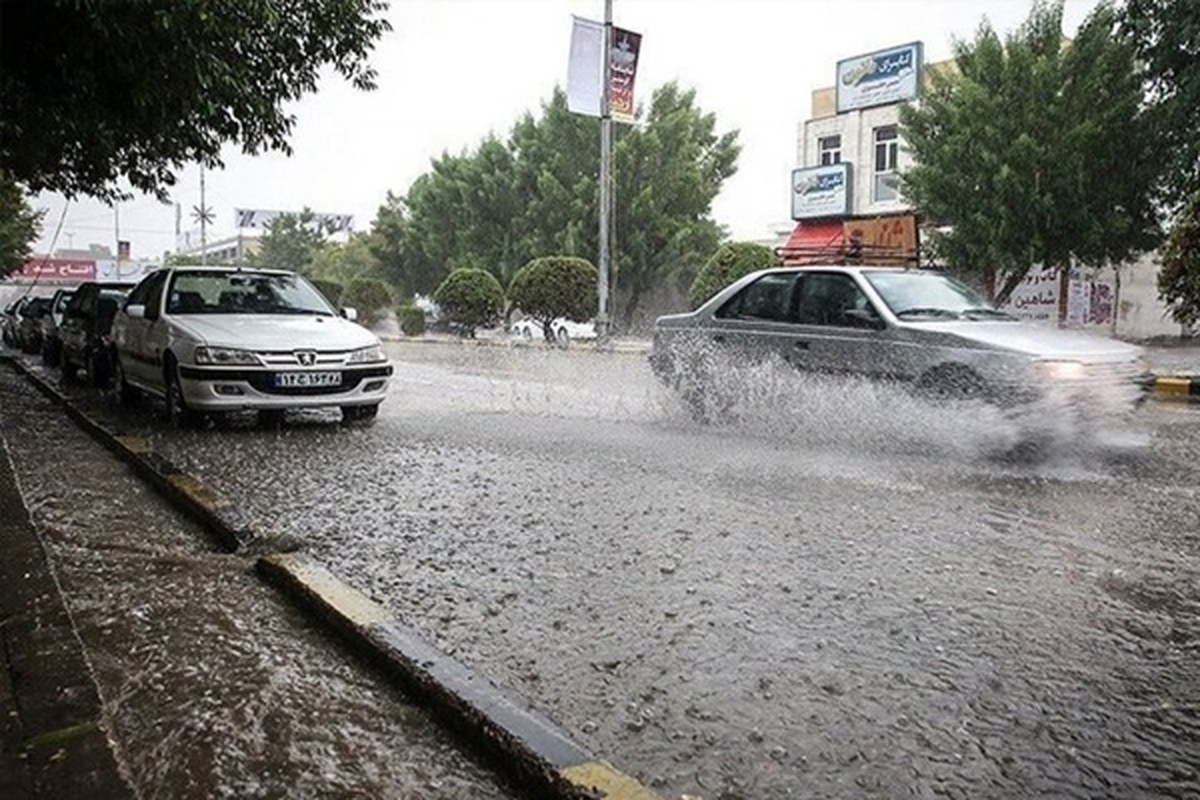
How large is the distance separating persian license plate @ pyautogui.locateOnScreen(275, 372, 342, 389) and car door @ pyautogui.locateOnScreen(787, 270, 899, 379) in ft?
13.2

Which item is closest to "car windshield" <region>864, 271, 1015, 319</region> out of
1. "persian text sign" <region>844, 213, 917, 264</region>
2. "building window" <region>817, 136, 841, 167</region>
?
"persian text sign" <region>844, 213, 917, 264</region>

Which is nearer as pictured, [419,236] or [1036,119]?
[1036,119]

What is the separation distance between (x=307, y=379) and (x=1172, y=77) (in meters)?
20.2

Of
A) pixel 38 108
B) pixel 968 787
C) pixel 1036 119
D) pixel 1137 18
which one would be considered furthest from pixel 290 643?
pixel 1137 18

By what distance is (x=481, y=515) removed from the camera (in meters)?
5.25

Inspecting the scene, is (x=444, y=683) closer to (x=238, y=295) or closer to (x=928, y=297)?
(x=928, y=297)

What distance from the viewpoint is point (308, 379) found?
8477mm

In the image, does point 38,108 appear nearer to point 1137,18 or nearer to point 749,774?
point 749,774

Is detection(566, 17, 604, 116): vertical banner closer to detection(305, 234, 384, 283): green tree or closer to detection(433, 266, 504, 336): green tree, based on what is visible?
detection(433, 266, 504, 336): green tree

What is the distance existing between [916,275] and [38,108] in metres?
7.41

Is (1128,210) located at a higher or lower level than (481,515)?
higher

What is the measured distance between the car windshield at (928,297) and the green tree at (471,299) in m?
26.5

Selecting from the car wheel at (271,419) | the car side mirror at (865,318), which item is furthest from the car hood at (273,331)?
the car side mirror at (865,318)

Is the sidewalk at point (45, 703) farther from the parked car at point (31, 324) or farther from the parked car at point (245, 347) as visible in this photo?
the parked car at point (31, 324)
